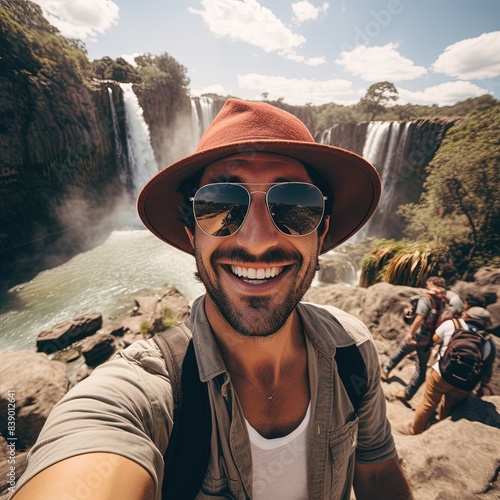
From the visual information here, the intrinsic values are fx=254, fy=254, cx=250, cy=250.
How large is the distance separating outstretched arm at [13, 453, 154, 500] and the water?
9.61 meters

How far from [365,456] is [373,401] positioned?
390 millimetres

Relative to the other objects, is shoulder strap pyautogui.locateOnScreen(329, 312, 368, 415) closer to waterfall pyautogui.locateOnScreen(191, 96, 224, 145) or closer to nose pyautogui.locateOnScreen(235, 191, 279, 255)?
nose pyautogui.locateOnScreen(235, 191, 279, 255)

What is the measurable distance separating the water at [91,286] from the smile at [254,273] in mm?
9570

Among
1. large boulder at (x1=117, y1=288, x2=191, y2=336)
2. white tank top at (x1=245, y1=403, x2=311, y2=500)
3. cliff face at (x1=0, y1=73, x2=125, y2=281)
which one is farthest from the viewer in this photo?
cliff face at (x1=0, y1=73, x2=125, y2=281)

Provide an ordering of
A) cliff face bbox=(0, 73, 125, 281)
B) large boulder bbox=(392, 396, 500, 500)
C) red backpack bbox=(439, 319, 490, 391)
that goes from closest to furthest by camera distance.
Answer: large boulder bbox=(392, 396, 500, 500) < red backpack bbox=(439, 319, 490, 391) < cliff face bbox=(0, 73, 125, 281)

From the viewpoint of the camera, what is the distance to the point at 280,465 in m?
1.23

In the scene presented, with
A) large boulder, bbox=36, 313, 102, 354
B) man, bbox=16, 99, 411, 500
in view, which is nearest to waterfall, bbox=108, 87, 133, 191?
large boulder, bbox=36, 313, 102, 354

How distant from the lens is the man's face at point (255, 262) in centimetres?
129

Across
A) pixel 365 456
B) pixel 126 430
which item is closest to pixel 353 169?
pixel 126 430

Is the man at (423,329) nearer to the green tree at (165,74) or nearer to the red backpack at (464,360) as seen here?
the red backpack at (464,360)

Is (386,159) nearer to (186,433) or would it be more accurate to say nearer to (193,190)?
(193,190)

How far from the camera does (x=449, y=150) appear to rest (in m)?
10.4

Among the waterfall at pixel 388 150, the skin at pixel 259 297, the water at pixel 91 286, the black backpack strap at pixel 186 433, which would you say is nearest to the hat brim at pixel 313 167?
the skin at pixel 259 297

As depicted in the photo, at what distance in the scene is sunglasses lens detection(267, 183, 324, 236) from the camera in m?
1.34
